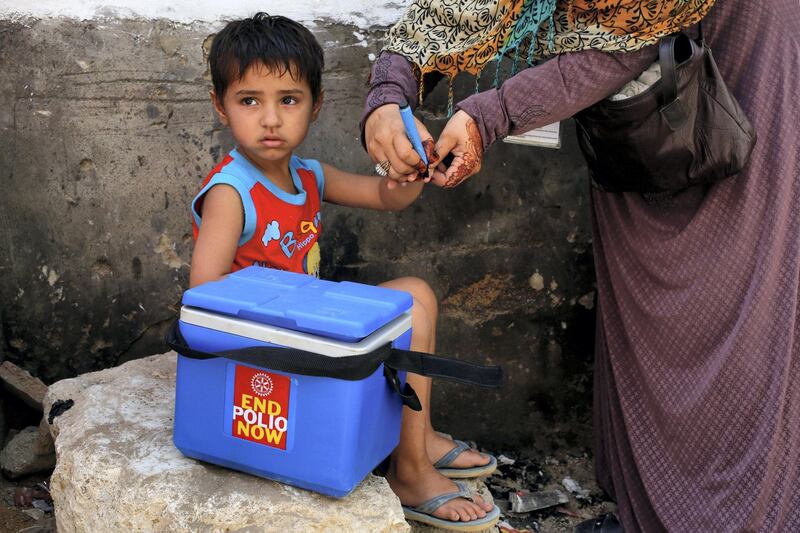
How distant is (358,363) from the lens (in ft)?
5.37

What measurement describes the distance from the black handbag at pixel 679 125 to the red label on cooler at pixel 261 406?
101 cm

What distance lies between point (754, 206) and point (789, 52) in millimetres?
386

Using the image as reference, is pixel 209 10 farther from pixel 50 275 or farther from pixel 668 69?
pixel 668 69

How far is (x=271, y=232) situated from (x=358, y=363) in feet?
2.38

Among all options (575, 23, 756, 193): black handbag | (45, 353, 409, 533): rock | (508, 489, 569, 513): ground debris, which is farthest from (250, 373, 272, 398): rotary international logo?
(508, 489, 569, 513): ground debris

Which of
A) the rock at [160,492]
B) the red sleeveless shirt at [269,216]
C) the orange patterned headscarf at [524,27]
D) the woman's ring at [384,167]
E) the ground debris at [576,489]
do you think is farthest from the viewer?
the ground debris at [576,489]

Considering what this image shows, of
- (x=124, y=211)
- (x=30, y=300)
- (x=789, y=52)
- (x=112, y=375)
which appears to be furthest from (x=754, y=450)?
(x=30, y=300)

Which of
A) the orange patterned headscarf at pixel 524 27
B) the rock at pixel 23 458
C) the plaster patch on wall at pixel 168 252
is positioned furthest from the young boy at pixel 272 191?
the rock at pixel 23 458

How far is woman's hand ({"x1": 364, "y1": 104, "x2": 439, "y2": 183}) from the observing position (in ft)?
6.59

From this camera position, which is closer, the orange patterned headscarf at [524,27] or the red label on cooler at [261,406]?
the red label on cooler at [261,406]

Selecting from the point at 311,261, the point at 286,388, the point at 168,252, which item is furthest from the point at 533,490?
the point at 286,388

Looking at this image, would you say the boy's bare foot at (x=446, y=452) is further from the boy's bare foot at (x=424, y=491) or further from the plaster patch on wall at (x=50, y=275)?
the plaster patch on wall at (x=50, y=275)

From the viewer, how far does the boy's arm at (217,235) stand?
Answer: 81.4 inches

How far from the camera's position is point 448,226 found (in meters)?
2.89
